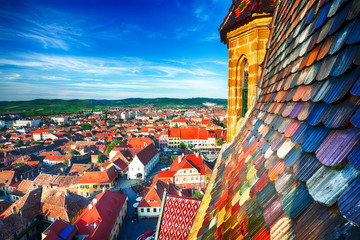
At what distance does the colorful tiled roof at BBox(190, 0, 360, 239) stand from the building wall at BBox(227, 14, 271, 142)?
10.2 ft

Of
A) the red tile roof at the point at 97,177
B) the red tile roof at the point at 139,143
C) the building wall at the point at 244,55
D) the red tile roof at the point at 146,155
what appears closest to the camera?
the building wall at the point at 244,55

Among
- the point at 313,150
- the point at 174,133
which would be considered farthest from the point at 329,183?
the point at 174,133

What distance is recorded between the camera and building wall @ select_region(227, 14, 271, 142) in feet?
20.1

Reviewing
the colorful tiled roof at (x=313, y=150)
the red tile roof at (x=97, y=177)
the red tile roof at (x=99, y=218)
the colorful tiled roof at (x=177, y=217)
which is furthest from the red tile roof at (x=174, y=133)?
the colorful tiled roof at (x=313, y=150)

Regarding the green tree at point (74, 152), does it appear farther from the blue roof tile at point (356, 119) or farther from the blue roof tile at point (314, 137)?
the blue roof tile at point (356, 119)

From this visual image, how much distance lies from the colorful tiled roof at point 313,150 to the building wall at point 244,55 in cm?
312

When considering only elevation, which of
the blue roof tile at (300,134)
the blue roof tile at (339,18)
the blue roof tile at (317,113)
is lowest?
the blue roof tile at (300,134)

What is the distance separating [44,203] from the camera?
23969 millimetres

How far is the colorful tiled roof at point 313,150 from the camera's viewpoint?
3.68 feet

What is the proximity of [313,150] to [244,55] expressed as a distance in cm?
611

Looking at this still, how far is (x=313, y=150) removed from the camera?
1.46 metres

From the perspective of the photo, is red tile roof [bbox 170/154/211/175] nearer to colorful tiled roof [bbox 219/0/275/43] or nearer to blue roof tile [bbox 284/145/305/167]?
colorful tiled roof [bbox 219/0/275/43]

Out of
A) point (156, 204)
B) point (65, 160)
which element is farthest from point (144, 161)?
point (65, 160)

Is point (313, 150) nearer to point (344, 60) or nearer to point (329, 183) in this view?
point (329, 183)
